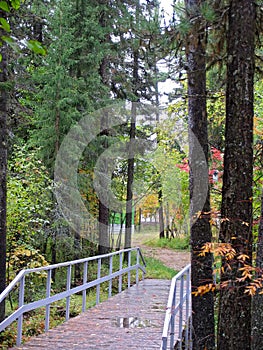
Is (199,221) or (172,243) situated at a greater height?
(199,221)

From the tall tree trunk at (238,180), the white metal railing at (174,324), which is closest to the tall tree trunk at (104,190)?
the white metal railing at (174,324)

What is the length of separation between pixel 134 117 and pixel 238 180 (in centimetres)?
1381

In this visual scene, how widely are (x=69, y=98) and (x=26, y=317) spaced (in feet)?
19.6

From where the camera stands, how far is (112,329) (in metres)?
7.08

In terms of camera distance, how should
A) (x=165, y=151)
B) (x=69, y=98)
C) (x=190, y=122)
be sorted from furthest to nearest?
(x=165, y=151), (x=69, y=98), (x=190, y=122)

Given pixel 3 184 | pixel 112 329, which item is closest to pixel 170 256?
pixel 112 329

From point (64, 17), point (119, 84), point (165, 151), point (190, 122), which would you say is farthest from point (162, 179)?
point (190, 122)

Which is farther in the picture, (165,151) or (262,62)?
(165,151)

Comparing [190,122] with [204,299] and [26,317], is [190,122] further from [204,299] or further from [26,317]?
[26,317]

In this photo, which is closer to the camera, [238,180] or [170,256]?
[238,180]

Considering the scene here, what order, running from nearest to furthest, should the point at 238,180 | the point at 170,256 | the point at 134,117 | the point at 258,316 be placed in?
the point at 238,180 < the point at 258,316 < the point at 134,117 < the point at 170,256

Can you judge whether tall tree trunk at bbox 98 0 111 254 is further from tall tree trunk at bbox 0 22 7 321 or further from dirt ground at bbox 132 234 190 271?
tall tree trunk at bbox 0 22 7 321

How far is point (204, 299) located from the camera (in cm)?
625

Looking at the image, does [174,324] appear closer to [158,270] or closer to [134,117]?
[158,270]
